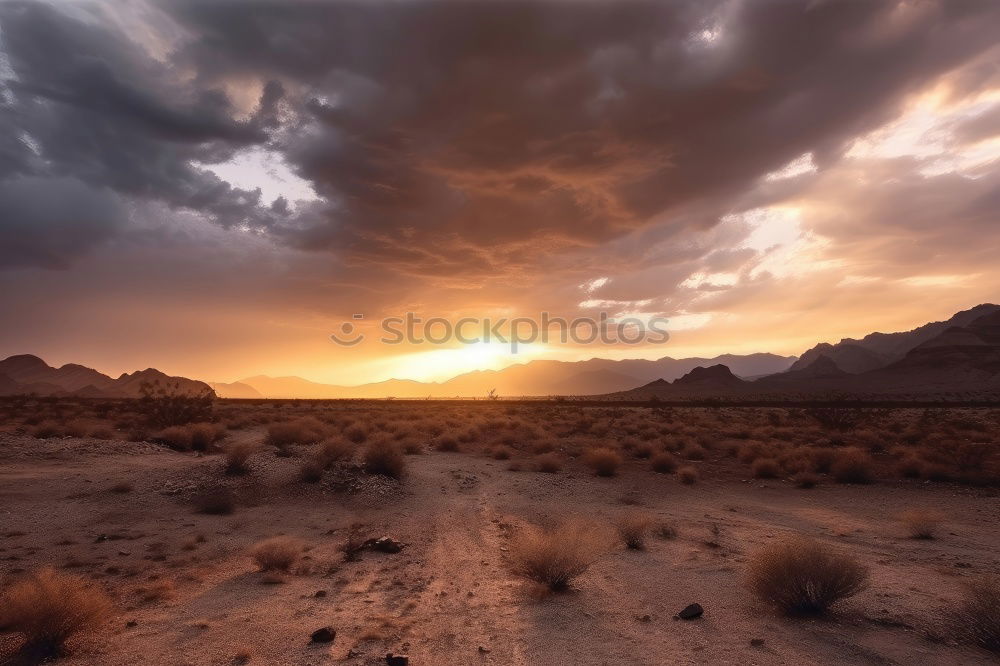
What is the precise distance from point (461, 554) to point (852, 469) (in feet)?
47.8

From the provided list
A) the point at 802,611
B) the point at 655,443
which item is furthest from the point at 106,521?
the point at 655,443

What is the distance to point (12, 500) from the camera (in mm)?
12250

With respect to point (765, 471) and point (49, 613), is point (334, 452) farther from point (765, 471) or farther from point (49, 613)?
point (765, 471)

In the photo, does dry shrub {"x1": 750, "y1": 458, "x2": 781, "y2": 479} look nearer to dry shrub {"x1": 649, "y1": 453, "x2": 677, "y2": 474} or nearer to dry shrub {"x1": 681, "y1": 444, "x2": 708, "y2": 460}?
dry shrub {"x1": 649, "y1": 453, "x2": 677, "y2": 474}

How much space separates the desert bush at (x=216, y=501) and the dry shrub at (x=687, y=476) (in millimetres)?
14454

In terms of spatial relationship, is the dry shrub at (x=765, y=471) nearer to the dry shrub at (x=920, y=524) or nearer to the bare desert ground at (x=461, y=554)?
the bare desert ground at (x=461, y=554)

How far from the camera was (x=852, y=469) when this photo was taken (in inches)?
672

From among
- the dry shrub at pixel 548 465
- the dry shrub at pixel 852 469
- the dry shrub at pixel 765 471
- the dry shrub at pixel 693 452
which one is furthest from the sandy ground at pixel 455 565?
the dry shrub at pixel 693 452

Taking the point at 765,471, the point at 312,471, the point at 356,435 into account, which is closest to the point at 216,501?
the point at 312,471

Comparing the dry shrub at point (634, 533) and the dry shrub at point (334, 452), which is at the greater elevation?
the dry shrub at point (334, 452)

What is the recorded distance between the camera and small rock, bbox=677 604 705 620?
23.1 feet

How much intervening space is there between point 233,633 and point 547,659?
14.1 ft

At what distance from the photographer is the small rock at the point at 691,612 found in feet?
23.1

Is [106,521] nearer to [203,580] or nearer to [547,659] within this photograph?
Answer: [203,580]
